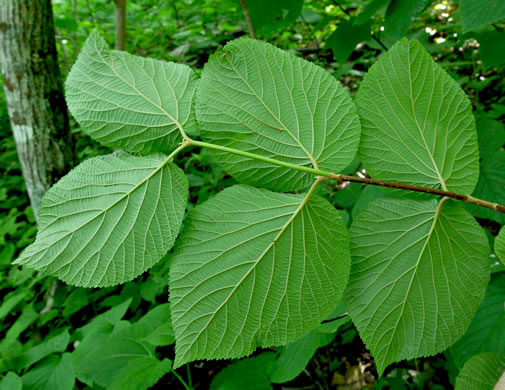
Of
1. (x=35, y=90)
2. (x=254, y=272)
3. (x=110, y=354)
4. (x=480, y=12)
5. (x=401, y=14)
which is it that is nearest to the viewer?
(x=254, y=272)

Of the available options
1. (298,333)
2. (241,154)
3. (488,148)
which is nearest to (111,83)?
(241,154)

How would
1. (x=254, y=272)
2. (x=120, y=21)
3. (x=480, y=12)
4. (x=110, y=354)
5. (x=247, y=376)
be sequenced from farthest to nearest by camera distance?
(x=120, y=21) → (x=110, y=354) → (x=247, y=376) → (x=480, y=12) → (x=254, y=272)

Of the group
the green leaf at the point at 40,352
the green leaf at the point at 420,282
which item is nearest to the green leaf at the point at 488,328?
the green leaf at the point at 420,282

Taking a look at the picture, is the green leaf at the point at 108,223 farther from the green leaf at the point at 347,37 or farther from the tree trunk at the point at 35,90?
the tree trunk at the point at 35,90

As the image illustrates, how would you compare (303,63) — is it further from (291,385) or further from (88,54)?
(291,385)

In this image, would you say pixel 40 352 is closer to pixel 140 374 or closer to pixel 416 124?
pixel 140 374

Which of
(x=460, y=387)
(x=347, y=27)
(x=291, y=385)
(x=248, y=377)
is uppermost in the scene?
(x=347, y=27)

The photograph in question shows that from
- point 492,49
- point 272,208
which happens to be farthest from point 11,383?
point 492,49

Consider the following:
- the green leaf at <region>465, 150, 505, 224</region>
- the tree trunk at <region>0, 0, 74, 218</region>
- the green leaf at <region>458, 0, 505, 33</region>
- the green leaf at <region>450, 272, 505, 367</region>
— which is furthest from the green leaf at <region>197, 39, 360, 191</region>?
the tree trunk at <region>0, 0, 74, 218</region>
